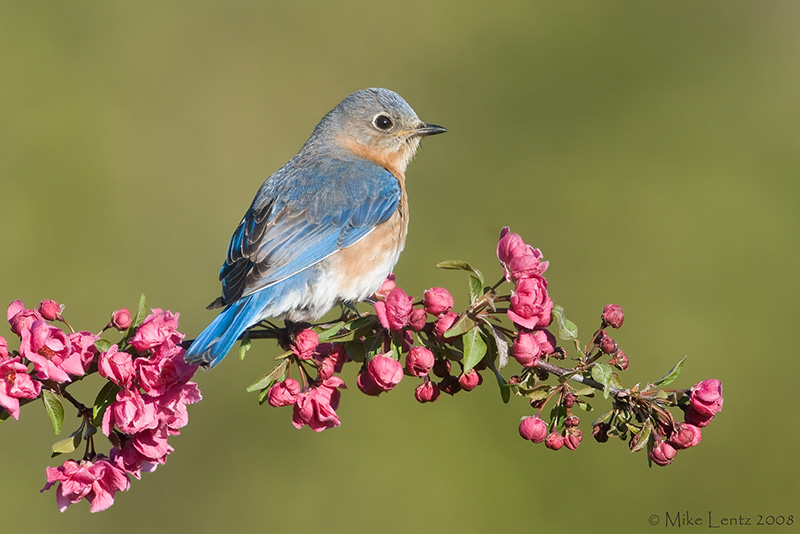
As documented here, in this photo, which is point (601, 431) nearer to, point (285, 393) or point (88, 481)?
point (285, 393)

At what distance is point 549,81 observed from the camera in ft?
23.3

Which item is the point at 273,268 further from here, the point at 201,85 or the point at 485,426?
the point at 201,85

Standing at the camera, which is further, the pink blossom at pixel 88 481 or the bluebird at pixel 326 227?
the bluebird at pixel 326 227

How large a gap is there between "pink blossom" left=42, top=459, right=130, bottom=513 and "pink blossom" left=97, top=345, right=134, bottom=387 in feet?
0.84

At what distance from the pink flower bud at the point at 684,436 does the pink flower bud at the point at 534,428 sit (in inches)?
13.3

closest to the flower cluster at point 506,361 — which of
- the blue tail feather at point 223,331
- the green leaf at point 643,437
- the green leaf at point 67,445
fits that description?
the green leaf at point 643,437

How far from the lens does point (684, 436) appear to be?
237 cm

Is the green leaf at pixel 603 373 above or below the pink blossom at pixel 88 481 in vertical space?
above

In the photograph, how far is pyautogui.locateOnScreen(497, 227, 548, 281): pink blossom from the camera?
2.50 meters

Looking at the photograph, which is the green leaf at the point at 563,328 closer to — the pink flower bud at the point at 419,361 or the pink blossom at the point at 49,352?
the pink flower bud at the point at 419,361

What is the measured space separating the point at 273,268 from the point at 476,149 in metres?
3.76

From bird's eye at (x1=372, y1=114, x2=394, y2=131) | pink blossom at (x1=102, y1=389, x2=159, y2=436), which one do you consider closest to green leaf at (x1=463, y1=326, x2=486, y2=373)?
pink blossom at (x1=102, y1=389, x2=159, y2=436)

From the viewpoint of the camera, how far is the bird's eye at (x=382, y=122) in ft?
14.2

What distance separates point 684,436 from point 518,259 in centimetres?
65
